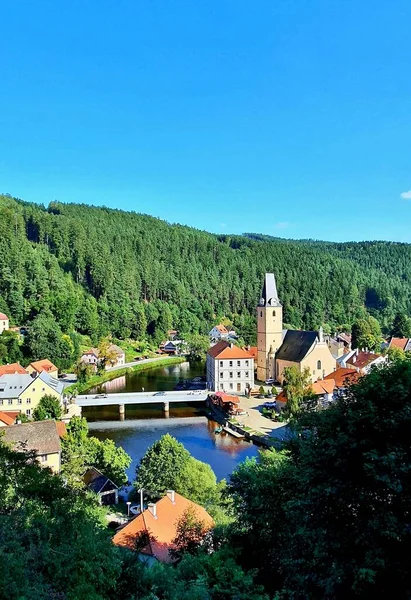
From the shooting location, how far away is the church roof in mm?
47000

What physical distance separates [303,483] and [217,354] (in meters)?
37.6

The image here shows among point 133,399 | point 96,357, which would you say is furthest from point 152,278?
point 133,399

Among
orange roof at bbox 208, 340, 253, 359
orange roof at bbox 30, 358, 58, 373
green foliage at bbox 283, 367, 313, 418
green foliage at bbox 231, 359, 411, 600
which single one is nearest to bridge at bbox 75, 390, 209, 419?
orange roof at bbox 208, 340, 253, 359

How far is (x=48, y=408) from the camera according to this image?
3431cm

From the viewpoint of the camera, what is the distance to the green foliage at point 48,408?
111 feet

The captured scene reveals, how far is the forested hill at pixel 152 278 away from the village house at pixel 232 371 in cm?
2160

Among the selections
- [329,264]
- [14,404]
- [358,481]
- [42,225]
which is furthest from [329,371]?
[329,264]

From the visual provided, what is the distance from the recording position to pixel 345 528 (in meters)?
9.48

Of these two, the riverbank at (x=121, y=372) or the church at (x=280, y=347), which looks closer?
the church at (x=280, y=347)

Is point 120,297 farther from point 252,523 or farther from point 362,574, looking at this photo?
point 362,574

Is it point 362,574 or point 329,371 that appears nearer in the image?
point 362,574

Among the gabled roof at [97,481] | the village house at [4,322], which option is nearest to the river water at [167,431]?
the gabled roof at [97,481]

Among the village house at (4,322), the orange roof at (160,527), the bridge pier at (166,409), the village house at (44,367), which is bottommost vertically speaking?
the bridge pier at (166,409)

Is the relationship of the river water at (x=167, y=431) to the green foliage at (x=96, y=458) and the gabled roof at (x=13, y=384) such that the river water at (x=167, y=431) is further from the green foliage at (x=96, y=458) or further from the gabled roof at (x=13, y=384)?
the gabled roof at (x=13, y=384)
